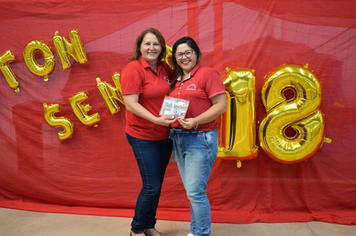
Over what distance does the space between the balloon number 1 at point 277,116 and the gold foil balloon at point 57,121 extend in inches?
55.7

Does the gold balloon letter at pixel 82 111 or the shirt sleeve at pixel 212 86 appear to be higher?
the shirt sleeve at pixel 212 86

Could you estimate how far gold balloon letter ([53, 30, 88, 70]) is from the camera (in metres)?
2.81

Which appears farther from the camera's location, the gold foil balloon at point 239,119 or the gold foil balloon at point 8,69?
the gold foil balloon at point 8,69

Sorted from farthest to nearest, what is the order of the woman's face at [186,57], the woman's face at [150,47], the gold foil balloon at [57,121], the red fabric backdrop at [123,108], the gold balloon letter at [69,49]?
the gold foil balloon at [57,121]
the gold balloon letter at [69,49]
the red fabric backdrop at [123,108]
the woman's face at [150,47]
the woman's face at [186,57]

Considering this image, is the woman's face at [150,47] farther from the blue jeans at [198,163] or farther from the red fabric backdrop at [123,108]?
the red fabric backdrop at [123,108]

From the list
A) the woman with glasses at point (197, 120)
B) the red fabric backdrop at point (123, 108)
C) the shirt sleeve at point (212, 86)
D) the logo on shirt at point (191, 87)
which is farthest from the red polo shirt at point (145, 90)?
the red fabric backdrop at point (123, 108)

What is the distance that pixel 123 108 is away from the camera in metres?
2.91

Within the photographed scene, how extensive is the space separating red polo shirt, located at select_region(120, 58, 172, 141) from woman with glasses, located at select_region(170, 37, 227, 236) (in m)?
0.10

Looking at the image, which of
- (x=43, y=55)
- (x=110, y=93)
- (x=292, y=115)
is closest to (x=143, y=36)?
(x=110, y=93)

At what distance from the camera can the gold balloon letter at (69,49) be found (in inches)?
111

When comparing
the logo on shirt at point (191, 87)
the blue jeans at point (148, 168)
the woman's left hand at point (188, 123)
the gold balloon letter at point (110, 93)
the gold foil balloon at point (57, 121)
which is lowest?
the blue jeans at point (148, 168)

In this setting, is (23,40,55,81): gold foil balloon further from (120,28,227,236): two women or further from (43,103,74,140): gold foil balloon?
(120,28,227,236): two women

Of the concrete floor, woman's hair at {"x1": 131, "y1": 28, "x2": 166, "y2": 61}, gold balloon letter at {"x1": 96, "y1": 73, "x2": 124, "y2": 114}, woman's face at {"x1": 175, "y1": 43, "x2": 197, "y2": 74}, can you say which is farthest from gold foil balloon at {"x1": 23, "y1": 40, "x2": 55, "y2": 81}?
woman's face at {"x1": 175, "y1": 43, "x2": 197, "y2": 74}

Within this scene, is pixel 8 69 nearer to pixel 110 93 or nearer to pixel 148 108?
pixel 110 93
